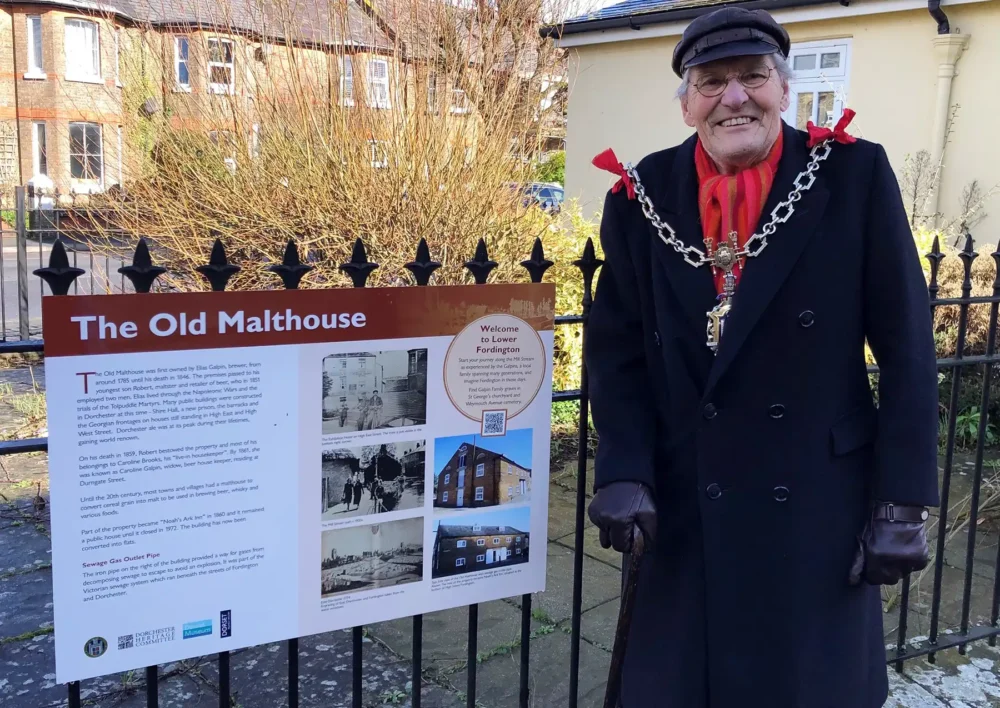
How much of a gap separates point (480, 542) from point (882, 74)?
398 inches

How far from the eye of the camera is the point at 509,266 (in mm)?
5602

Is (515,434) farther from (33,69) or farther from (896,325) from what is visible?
(33,69)

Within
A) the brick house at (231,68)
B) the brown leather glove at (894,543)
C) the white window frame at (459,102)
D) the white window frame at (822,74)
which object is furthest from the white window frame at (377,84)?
the white window frame at (822,74)

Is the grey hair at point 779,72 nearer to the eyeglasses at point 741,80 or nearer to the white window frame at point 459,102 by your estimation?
the eyeglasses at point 741,80

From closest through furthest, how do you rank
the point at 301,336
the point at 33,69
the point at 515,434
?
the point at 301,336, the point at 515,434, the point at 33,69

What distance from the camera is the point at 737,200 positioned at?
1.86 meters

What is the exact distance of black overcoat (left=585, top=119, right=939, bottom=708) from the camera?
177 centimetres

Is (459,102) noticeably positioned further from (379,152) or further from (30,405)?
(30,405)

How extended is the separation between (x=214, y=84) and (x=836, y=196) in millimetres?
4789

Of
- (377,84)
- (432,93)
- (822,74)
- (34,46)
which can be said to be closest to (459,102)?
(432,93)

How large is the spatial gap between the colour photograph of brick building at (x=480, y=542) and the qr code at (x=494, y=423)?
0.70 feet

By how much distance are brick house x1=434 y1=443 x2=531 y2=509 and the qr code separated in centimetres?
5

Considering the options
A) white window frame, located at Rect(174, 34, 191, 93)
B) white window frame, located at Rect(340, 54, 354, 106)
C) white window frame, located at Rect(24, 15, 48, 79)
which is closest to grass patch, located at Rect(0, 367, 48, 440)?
white window frame, located at Rect(174, 34, 191, 93)

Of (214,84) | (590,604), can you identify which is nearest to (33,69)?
(214,84)
